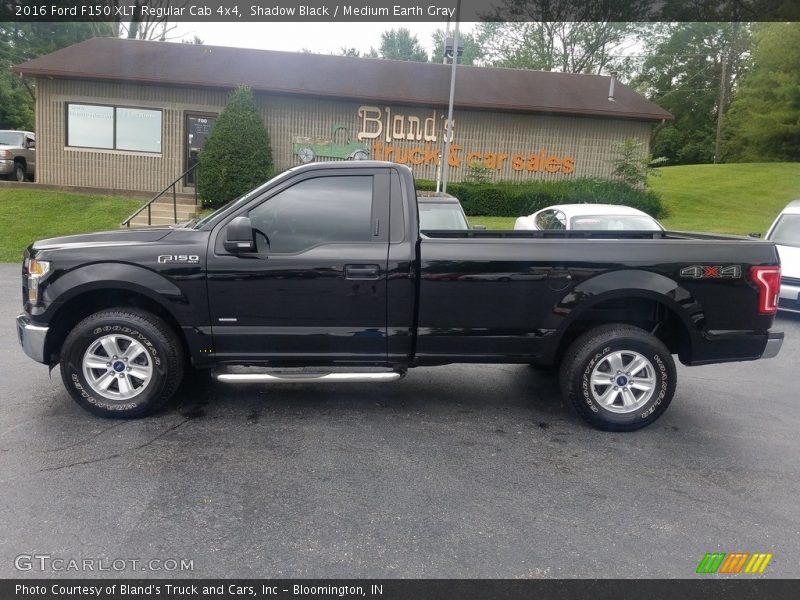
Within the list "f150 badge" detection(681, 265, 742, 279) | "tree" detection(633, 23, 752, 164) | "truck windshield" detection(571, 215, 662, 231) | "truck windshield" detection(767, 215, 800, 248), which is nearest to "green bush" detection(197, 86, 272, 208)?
"truck windshield" detection(571, 215, 662, 231)

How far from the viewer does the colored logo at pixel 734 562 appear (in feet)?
10.4

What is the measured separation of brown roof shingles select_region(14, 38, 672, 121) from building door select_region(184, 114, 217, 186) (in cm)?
108

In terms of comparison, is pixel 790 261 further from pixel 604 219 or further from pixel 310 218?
pixel 310 218

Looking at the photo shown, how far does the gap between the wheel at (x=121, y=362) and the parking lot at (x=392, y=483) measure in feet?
0.55

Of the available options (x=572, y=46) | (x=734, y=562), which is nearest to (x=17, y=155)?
(x=734, y=562)

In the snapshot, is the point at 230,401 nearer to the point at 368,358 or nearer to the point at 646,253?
the point at 368,358

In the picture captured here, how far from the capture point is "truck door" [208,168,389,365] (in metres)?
4.77

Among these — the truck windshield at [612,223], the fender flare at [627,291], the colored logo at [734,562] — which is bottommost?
the colored logo at [734,562]

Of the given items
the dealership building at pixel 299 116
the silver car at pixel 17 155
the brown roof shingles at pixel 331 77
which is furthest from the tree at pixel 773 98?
the silver car at pixel 17 155

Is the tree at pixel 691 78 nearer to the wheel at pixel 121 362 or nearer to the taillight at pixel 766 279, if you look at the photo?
the taillight at pixel 766 279

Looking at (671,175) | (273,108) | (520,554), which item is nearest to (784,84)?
(671,175)

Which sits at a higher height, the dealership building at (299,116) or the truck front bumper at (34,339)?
the dealership building at (299,116)

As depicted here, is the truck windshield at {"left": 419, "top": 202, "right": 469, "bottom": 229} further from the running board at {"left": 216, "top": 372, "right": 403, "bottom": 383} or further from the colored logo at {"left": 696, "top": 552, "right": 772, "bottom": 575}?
the colored logo at {"left": 696, "top": 552, "right": 772, "bottom": 575}

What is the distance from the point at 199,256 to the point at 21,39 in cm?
4883
